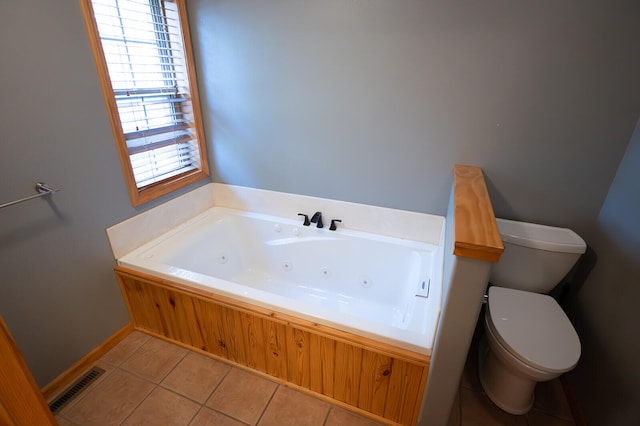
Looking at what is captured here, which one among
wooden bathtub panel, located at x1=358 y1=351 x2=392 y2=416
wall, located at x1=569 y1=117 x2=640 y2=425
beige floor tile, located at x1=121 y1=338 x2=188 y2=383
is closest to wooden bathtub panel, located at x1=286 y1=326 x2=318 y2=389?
wooden bathtub panel, located at x1=358 y1=351 x2=392 y2=416

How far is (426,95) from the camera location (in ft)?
5.39

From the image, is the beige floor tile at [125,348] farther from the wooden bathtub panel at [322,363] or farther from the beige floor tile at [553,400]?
the beige floor tile at [553,400]

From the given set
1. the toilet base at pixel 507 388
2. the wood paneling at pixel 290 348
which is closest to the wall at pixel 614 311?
the toilet base at pixel 507 388

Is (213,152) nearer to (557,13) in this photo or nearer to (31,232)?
(31,232)

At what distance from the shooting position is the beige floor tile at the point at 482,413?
4.71ft

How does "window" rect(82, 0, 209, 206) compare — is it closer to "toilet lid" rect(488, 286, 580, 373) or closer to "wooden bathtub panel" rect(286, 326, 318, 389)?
"wooden bathtub panel" rect(286, 326, 318, 389)

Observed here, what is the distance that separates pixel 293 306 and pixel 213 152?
4.73ft

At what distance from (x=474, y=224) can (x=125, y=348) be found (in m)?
2.01

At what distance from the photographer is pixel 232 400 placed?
1522 millimetres

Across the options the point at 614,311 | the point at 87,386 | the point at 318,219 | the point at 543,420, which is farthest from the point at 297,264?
the point at 614,311

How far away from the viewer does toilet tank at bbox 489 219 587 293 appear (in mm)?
1493

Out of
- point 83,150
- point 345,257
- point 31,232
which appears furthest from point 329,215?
point 31,232

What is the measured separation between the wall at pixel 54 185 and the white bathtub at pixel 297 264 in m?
0.27

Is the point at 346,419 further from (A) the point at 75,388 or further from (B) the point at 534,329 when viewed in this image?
(A) the point at 75,388
